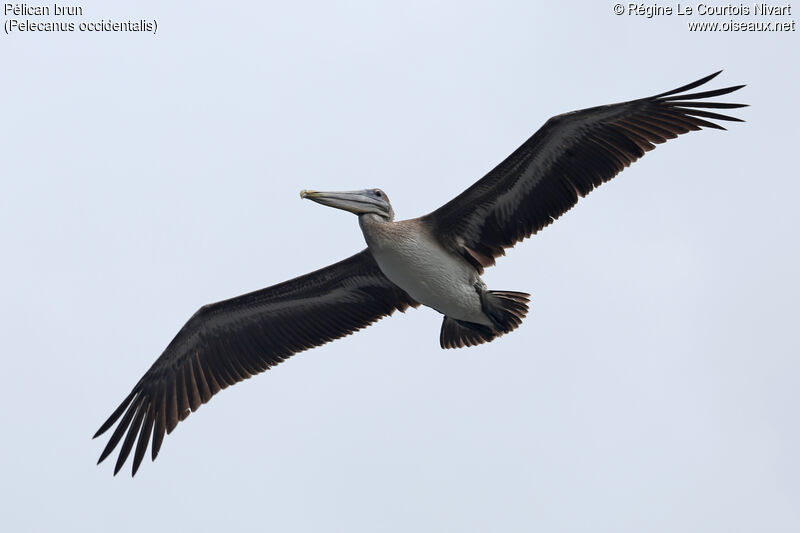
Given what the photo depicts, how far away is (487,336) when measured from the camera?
12477 mm

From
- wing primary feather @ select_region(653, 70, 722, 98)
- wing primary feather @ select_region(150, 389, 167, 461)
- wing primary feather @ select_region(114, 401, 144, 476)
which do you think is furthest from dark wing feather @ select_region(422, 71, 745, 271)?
wing primary feather @ select_region(114, 401, 144, 476)

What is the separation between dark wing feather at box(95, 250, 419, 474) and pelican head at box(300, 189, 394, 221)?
1135 mm

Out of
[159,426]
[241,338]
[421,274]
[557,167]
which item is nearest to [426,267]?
[421,274]

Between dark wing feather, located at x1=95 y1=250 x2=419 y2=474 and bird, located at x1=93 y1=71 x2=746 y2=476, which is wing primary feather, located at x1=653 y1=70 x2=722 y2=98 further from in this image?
dark wing feather, located at x1=95 y1=250 x2=419 y2=474

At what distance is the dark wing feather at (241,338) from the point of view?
1304cm

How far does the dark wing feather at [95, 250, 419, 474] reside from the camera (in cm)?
1304

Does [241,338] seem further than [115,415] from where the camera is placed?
Yes

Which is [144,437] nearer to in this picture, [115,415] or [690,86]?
[115,415]

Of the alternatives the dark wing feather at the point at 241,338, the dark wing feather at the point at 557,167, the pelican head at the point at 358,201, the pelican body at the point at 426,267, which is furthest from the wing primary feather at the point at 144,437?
the dark wing feather at the point at 557,167

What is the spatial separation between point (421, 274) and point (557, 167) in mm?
1692

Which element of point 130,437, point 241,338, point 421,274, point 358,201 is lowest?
point 130,437

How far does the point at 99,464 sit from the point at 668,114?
22.8 ft

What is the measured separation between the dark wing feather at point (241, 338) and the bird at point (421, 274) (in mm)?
11

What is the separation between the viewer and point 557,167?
11742mm
